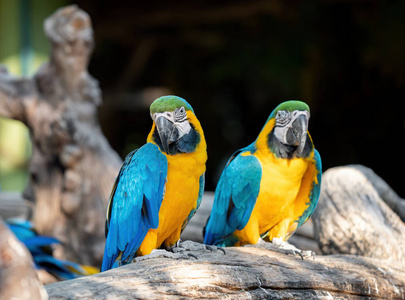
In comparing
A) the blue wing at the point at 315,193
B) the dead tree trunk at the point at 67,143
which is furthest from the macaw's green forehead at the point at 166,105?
the dead tree trunk at the point at 67,143

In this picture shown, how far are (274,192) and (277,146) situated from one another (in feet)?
0.44

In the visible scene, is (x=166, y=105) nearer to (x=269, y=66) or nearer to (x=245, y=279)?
(x=245, y=279)

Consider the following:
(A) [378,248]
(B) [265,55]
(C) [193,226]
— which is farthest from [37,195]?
(B) [265,55]

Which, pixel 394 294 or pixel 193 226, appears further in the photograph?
pixel 193 226

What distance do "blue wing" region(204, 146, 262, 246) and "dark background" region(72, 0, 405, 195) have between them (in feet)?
7.93

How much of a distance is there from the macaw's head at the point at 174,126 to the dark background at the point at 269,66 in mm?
2640

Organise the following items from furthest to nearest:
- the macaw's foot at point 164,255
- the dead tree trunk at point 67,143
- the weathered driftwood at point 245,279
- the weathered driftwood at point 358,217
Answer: the dead tree trunk at point 67,143, the weathered driftwood at point 358,217, the macaw's foot at point 164,255, the weathered driftwood at point 245,279

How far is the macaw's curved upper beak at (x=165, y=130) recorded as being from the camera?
1342mm

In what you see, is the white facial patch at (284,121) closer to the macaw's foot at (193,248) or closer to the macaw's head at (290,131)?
the macaw's head at (290,131)

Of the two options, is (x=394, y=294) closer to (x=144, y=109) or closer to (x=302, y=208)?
(x=302, y=208)

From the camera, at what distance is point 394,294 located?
154cm

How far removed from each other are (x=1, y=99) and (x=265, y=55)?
217 centimetres

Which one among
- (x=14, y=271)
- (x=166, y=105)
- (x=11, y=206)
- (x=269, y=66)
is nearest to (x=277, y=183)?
(x=166, y=105)

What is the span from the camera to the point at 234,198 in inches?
63.0
